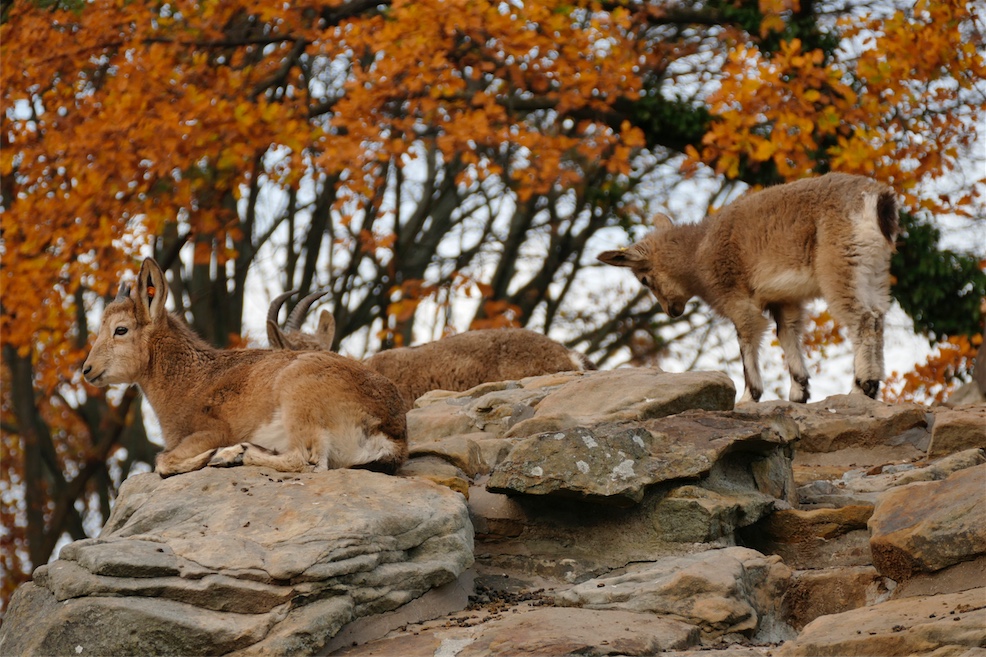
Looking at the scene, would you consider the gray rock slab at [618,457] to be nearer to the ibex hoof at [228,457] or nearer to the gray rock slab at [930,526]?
the gray rock slab at [930,526]

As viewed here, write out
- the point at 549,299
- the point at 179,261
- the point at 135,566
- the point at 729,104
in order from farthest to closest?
the point at 549,299
the point at 179,261
the point at 729,104
the point at 135,566

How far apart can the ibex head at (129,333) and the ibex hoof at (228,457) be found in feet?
4.94

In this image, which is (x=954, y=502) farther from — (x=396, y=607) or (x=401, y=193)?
(x=401, y=193)

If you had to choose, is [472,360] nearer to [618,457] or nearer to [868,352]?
[868,352]

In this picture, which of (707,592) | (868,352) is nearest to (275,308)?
(868,352)

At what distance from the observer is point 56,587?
6355 mm

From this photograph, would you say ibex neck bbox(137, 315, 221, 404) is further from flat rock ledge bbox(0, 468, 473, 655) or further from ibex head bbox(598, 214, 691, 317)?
ibex head bbox(598, 214, 691, 317)

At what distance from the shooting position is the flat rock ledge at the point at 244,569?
6.03 metres

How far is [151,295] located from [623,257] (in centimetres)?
543

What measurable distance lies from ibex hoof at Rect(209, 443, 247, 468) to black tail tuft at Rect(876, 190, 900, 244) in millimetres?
5828

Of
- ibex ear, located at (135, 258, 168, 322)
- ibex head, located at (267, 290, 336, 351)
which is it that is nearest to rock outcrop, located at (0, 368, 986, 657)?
ibex ear, located at (135, 258, 168, 322)

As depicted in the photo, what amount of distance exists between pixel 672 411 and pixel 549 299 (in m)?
12.8

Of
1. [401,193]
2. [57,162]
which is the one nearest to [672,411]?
[57,162]

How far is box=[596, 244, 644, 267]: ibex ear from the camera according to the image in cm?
1270
